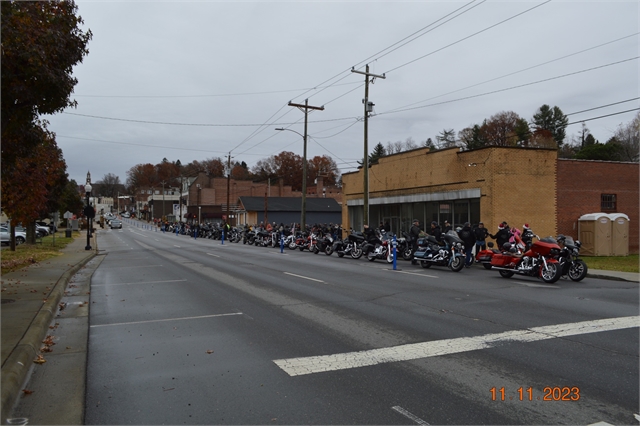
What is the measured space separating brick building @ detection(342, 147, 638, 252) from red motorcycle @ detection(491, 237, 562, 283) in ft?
33.0

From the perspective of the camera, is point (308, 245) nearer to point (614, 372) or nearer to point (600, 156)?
point (614, 372)

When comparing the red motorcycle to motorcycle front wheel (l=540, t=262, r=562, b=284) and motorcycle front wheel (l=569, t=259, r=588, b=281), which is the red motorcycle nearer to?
motorcycle front wheel (l=540, t=262, r=562, b=284)

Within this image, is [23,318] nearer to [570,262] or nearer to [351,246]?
[570,262]

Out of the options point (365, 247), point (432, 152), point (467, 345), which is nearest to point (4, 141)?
point (467, 345)

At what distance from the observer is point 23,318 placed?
8.80 meters

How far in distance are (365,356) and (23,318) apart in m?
6.24

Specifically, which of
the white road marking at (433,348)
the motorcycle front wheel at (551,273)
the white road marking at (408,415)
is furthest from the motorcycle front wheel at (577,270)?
the white road marking at (408,415)

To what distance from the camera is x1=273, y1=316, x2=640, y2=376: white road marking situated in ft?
20.4

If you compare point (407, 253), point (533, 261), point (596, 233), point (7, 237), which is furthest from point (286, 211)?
point (533, 261)

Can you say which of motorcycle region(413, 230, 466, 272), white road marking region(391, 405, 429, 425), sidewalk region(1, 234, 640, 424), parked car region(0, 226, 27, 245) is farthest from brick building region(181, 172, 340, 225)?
white road marking region(391, 405, 429, 425)

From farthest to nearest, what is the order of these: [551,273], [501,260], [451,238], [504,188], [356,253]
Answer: [504,188] → [356,253] → [451,238] → [501,260] → [551,273]

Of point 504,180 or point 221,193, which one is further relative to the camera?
point 221,193

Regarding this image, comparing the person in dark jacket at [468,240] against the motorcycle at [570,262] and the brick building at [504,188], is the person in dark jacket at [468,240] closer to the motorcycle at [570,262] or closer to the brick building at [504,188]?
the motorcycle at [570,262]

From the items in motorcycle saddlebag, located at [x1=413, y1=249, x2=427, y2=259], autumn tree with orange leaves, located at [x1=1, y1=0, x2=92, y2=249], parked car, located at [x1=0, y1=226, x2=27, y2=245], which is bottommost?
parked car, located at [x1=0, y1=226, x2=27, y2=245]
